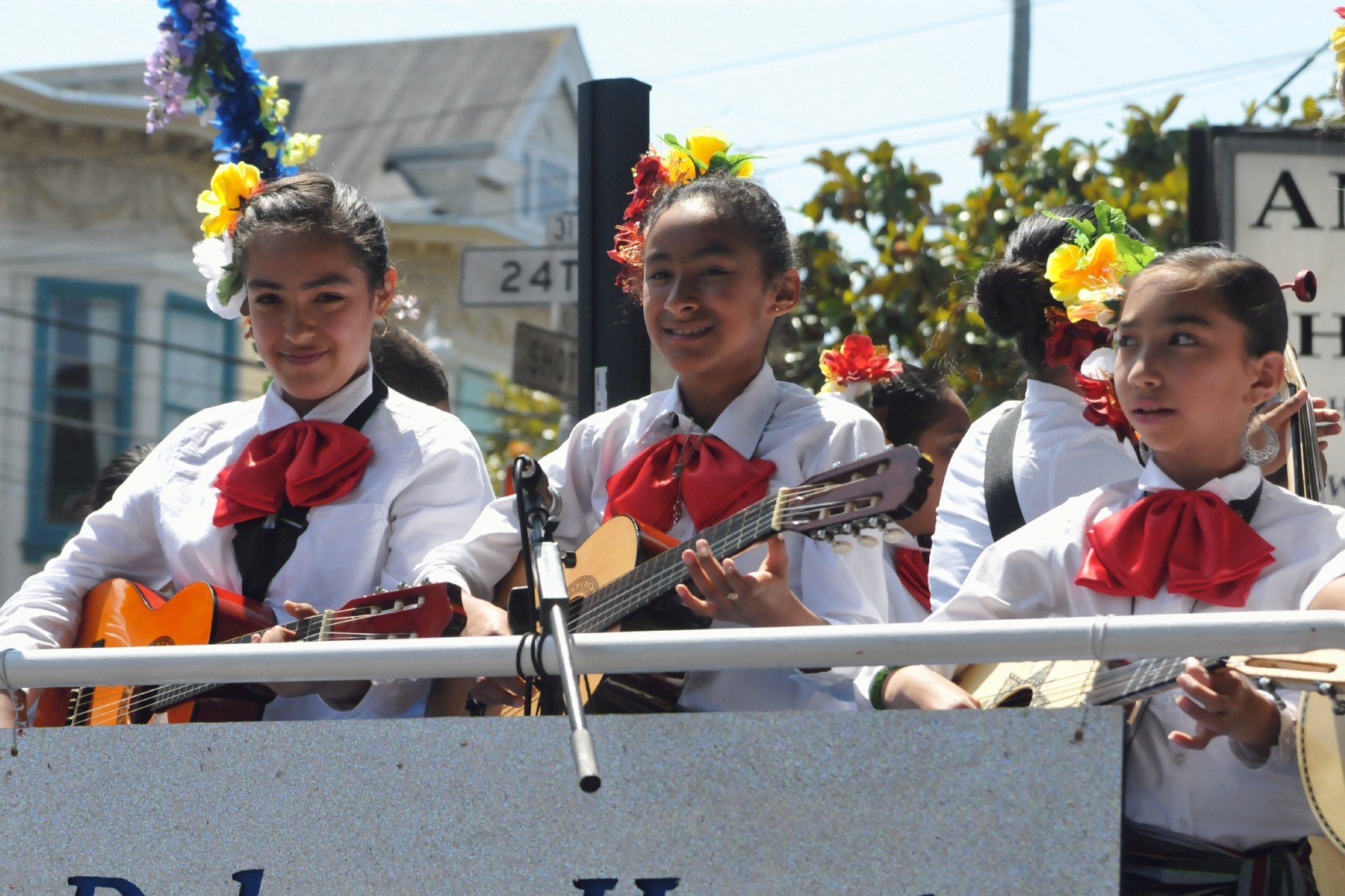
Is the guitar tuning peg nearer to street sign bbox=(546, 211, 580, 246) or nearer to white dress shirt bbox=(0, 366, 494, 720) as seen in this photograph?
white dress shirt bbox=(0, 366, 494, 720)

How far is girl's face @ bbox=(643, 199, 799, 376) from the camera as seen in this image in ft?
10.0

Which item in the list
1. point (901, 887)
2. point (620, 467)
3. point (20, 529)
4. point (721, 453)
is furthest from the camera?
point (20, 529)

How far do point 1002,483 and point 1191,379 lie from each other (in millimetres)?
729

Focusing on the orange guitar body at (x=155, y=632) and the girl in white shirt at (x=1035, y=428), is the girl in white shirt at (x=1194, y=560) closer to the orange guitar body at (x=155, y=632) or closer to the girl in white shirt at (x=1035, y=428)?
the girl in white shirt at (x=1035, y=428)

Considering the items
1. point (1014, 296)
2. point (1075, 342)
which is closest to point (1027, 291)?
point (1014, 296)

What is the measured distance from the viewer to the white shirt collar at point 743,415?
2.99 metres

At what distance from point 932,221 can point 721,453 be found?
4151 millimetres

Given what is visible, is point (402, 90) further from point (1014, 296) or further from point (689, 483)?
point (689, 483)

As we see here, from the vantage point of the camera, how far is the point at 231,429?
348cm

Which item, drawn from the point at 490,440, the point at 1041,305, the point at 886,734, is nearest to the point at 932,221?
the point at 1041,305

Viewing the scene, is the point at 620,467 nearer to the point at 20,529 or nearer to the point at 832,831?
the point at 832,831

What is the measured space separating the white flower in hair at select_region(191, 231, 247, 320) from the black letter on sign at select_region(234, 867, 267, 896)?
1691 millimetres

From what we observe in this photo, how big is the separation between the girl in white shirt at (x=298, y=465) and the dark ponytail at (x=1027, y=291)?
1.20m

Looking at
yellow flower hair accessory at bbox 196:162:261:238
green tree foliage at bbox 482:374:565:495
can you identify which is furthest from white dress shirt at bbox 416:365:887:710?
green tree foliage at bbox 482:374:565:495
